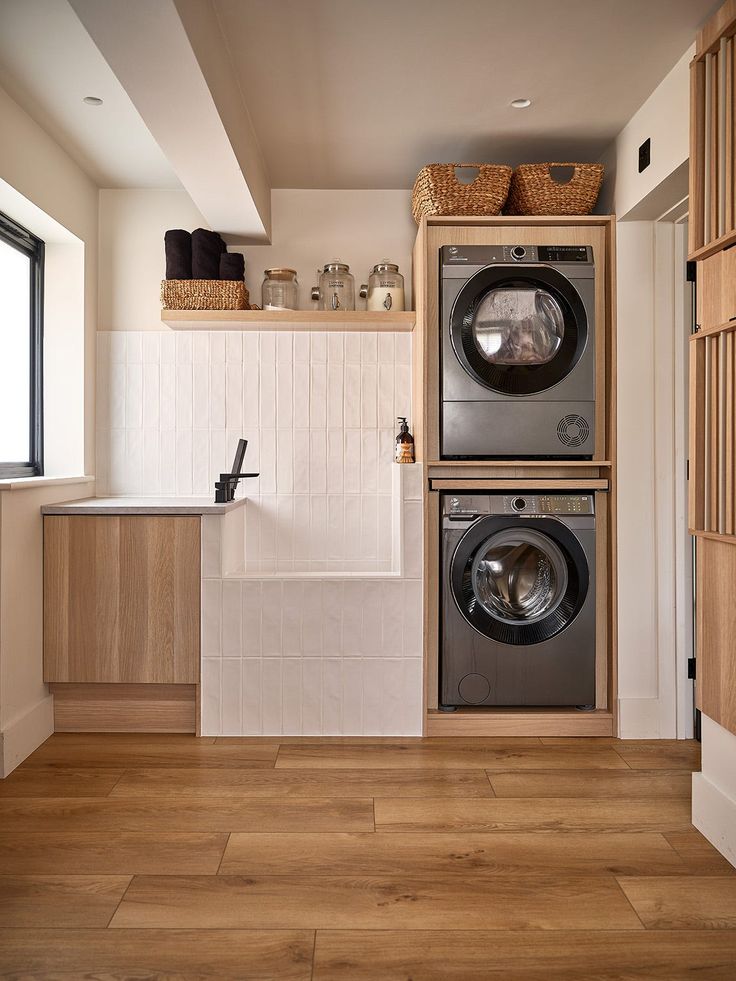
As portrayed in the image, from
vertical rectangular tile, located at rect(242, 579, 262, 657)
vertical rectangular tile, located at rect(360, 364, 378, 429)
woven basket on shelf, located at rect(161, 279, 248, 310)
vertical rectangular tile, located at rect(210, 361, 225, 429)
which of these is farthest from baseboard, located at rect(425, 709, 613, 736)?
woven basket on shelf, located at rect(161, 279, 248, 310)

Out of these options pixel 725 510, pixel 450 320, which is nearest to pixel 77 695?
pixel 450 320

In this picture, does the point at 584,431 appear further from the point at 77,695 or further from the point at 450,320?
the point at 77,695

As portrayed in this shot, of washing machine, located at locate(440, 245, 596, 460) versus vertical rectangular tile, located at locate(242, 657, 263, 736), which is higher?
washing machine, located at locate(440, 245, 596, 460)

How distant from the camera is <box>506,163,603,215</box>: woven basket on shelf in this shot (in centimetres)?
296

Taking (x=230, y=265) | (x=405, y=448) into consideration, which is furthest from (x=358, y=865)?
(x=230, y=265)

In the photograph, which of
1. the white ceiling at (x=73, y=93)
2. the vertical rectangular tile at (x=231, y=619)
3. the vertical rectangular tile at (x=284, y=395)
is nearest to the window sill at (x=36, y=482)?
the vertical rectangular tile at (x=231, y=619)

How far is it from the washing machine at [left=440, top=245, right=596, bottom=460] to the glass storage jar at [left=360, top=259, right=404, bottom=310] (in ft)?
1.45

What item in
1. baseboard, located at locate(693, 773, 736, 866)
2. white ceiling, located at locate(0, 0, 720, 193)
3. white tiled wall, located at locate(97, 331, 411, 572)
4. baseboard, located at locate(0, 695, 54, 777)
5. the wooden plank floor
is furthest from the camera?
white tiled wall, located at locate(97, 331, 411, 572)

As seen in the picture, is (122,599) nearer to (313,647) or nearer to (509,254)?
(313,647)

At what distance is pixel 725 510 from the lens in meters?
2.03

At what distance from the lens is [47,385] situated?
3.38 m

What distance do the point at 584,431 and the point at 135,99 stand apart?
192 centimetres

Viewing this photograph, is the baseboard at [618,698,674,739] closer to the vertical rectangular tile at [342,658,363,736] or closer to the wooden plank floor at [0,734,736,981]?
the wooden plank floor at [0,734,736,981]

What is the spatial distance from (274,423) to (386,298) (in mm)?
765
